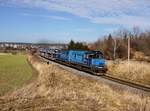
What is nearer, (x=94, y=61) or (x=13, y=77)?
(x=13, y=77)

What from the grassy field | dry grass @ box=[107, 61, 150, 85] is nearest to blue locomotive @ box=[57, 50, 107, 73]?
dry grass @ box=[107, 61, 150, 85]

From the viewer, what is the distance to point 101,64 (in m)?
40.0

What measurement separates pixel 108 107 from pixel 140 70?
22148 mm

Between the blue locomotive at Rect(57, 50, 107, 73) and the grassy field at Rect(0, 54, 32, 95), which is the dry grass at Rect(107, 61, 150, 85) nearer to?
the blue locomotive at Rect(57, 50, 107, 73)

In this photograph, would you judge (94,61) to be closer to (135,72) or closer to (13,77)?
(135,72)

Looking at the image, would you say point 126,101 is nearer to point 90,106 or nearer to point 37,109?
point 90,106

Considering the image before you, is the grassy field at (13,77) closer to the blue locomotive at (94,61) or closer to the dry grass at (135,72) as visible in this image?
the blue locomotive at (94,61)

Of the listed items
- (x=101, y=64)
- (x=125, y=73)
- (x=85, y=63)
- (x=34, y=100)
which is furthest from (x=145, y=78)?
(x=34, y=100)

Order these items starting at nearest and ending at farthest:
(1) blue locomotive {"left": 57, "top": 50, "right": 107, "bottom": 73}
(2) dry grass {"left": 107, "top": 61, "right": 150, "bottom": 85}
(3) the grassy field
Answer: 1. (3) the grassy field
2. (2) dry grass {"left": 107, "top": 61, "right": 150, "bottom": 85}
3. (1) blue locomotive {"left": 57, "top": 50, "right": 107, "bottom": 73}

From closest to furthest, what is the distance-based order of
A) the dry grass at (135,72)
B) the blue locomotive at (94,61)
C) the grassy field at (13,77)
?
the grassy field at (13,77) → the dry grass at (135,72) → the blue locomotive at (94,61)

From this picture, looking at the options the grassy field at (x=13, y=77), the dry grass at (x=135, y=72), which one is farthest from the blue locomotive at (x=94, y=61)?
the grassy field at (x=13, y=77)

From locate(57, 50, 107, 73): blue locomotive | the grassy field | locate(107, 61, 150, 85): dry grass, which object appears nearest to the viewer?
the grassy field

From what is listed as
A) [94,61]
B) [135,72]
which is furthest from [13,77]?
[135,72]

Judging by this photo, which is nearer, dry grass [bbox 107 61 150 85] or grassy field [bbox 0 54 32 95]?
grassy field [bbox 0 54 32 95]
